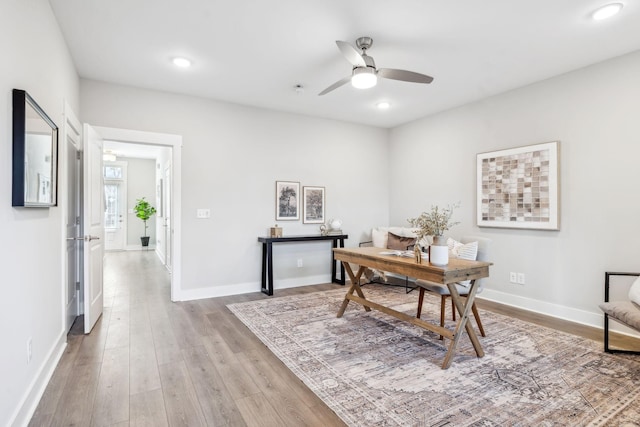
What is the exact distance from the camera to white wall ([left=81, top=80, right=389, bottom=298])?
4086mm

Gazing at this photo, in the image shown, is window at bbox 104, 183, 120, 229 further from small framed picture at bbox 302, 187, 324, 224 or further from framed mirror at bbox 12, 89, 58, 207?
framed mirror at bbox 12, 89, 58, 207

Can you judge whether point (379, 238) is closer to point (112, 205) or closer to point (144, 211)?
point (144, 211)

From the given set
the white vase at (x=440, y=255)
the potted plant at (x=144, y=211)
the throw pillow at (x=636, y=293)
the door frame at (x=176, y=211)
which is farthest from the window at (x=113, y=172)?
the throw pillow at (x=636, y=293)

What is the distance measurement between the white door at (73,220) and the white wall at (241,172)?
21.7 inches

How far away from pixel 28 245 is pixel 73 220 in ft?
5.71

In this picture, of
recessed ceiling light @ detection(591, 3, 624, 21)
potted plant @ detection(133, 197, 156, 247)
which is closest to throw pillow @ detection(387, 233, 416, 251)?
recessed ceiling light @ detection(591, 3, 624, 21)

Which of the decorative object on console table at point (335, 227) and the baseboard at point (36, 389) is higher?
the decorative object on console table at point (335, 227)

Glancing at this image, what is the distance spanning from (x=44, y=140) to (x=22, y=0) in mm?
764

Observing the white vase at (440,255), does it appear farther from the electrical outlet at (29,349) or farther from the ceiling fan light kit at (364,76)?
the electrical outlet at (29,349)

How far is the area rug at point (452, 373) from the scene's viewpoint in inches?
74.8

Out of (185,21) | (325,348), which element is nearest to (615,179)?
(325,348)

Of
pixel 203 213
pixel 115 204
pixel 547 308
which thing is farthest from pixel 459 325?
pixel 115 204

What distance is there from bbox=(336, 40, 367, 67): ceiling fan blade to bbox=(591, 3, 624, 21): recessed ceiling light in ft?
5.58

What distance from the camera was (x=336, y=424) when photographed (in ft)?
5.97
